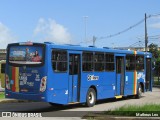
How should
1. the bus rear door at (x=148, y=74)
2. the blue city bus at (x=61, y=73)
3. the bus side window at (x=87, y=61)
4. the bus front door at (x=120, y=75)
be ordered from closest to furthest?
the blue city bus at (x=61, y=73)
the bus side window at (x=87, y=61)
the bus front door at (x=120, y=75)
the bus rear door at (x=148, y=74)

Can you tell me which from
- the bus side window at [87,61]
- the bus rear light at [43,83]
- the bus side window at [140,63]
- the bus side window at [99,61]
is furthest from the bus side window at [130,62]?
the bus rear light at [43,83]

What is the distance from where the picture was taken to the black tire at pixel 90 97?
20484 millimetres

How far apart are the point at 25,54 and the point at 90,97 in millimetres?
4244

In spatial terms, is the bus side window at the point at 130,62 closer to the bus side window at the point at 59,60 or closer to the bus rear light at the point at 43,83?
the bus side window at the point at 59,60

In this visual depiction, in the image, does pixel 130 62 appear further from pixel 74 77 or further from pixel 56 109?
pixel 56 109

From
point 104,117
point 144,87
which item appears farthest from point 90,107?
point 144,87

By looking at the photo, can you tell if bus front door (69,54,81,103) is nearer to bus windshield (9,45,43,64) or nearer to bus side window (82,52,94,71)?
bus side window (82,52,94,71)

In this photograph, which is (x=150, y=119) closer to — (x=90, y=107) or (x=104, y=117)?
(x=104, y=117)

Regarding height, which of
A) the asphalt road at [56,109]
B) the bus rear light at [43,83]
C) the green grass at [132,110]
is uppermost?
the bus rear light at [43,83]

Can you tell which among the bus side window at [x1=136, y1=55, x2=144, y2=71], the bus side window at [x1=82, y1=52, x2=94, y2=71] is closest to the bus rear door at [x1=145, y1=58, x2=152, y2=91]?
the bus side window at [x1=136, y1=55, x2=144, y2=71]

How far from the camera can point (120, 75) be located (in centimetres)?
2394

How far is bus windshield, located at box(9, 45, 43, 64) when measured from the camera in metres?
18.0

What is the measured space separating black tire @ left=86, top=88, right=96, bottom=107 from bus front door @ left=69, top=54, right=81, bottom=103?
90 centimetres

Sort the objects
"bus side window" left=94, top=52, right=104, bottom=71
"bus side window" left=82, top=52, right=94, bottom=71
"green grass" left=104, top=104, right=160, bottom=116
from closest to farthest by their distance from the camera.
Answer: "green grass" left=104, top=104, right=160, bottom=116 < "bus side window" left=82, top=52, right=94, bottom=71 < "bus side window" left=94, top=52, right=104, bottom=71
